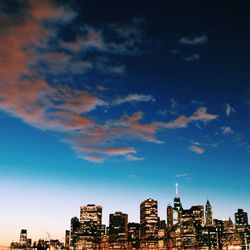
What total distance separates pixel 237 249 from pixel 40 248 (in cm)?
7906

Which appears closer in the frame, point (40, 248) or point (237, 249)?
point (40, 248)

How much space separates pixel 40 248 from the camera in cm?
6556

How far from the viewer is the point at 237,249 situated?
408 feet
